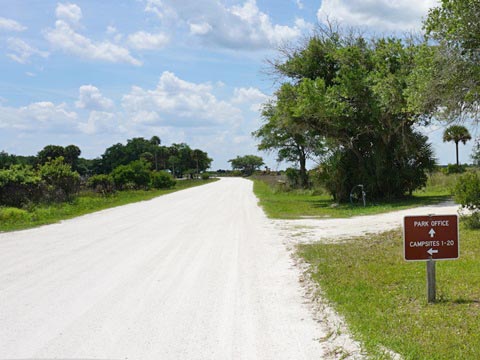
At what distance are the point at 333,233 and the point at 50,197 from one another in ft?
62.9

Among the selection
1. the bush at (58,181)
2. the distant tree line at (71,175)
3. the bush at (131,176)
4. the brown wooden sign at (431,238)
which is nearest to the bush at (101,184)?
the distant tree line at (71,175)

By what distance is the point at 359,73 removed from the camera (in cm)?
2311

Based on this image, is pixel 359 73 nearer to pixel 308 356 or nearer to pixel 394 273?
pixel 394 273

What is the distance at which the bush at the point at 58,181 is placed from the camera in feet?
92.0

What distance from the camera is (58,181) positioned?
2934 cm

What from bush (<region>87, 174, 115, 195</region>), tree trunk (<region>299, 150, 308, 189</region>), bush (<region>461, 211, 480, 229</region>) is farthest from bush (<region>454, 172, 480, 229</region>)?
bush (<region>87, 174, 115, 195</region>)

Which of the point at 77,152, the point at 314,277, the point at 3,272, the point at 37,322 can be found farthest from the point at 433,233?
the point at 77,152

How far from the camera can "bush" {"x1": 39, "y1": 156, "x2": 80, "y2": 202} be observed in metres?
28.0

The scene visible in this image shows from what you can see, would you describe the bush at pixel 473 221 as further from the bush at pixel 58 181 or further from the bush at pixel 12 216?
the bush at pixel 58 181

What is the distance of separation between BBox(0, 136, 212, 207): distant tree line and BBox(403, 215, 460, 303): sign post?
22.7m

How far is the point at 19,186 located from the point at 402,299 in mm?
23185

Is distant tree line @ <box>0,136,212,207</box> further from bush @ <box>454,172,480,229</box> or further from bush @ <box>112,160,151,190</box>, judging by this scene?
bush @ <box>454,172,480,229</box>

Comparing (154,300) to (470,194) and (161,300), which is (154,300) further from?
(470,194)

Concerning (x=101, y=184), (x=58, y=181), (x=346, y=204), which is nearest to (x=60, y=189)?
(x=58, y=181)
